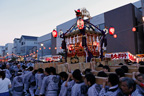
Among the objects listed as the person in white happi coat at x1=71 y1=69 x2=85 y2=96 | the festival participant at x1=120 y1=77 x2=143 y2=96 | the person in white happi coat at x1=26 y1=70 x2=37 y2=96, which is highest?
the festival participant at x1=120 y1=77 x2=143 y2=96

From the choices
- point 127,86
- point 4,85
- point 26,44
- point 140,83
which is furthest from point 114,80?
point 26,44

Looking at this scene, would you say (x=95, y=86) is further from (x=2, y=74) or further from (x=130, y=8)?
(x=130, y=8)

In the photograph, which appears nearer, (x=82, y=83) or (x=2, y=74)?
(x=82, y=83)

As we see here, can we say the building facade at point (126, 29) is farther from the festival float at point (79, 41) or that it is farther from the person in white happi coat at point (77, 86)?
the person in white happi coat at point (77, 86)

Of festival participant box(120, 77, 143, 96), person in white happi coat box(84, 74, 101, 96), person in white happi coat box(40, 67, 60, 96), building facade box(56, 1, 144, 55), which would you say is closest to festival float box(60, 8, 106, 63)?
person in white happi coat box(40, 67, 60, 96)

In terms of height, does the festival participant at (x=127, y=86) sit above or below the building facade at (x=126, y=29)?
below

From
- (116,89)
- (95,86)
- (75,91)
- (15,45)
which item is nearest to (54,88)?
(75,91)

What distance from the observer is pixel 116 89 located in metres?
2.41

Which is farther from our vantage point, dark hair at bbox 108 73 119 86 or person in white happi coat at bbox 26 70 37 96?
person in white happi coat at bbox 26 70 37 96

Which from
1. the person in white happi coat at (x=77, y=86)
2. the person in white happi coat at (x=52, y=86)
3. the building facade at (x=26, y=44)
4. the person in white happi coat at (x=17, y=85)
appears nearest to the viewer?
the person in white happi coat at (x=77, y=86)

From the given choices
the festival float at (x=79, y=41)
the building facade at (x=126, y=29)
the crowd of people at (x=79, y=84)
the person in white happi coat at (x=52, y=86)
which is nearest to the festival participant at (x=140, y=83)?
the crowd of people at (x=79, y=84)

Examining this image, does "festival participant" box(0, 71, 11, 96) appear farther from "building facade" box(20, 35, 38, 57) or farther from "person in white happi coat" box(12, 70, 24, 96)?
"building facade" box(20, 35, 38, 57)

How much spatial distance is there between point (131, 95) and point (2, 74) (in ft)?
14.2

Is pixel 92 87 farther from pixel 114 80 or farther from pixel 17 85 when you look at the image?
pixel 17 85
